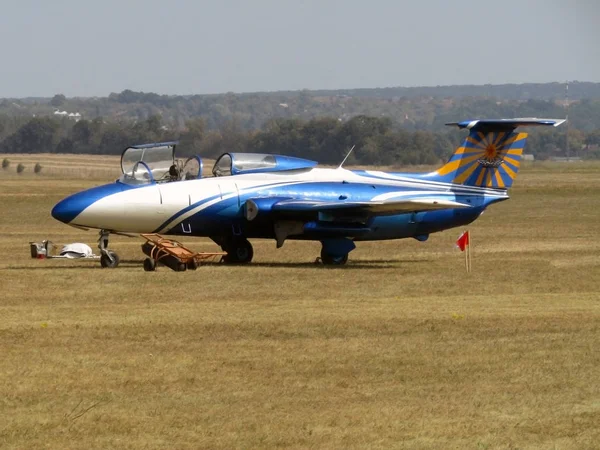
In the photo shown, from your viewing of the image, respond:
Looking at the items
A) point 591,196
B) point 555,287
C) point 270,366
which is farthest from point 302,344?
point 591,196

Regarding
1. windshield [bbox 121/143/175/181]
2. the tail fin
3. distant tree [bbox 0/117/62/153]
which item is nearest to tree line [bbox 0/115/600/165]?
distant tree [bbox 0/117/62/153]

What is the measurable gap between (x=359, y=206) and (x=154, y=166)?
13.4 ft

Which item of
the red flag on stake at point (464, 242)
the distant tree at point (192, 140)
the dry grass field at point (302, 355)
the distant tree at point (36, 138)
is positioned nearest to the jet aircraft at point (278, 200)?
the red flag on stake at point (464, 242)

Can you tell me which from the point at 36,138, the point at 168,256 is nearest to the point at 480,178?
the point at 168,256

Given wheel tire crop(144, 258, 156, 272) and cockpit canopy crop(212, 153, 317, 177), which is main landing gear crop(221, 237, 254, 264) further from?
wheel tire crop(144, 258, 156, 272)

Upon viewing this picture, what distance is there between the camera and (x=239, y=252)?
82.9ft

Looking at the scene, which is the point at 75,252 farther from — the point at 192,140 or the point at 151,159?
the point at 192,140

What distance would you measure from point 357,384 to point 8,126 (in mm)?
120633

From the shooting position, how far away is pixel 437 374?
1271 cm

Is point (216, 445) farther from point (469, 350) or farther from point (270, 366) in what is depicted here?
point (469, 350)

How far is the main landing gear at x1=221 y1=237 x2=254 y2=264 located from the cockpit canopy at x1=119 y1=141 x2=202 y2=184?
5.33 ft

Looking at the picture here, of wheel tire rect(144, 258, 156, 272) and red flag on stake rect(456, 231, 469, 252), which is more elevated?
red flag on stake rect(456, 231, 469, 252)

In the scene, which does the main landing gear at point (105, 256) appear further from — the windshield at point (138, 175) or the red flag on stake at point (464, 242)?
the red flag on stake at point (464, 242)

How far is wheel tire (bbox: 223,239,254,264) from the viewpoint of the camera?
25219mm
